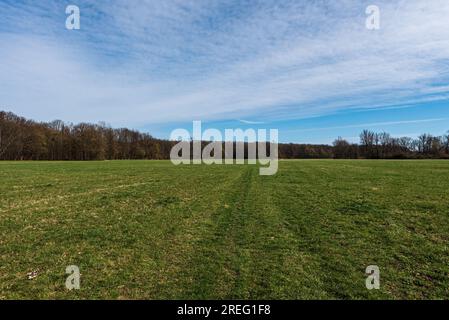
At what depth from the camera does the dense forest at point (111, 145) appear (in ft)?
347

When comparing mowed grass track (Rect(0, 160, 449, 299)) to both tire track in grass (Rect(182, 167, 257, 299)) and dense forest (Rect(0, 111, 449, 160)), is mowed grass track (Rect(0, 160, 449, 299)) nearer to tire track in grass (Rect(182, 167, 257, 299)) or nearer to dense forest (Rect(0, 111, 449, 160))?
tire track in grass (Rect(182, 167, 257, 299))

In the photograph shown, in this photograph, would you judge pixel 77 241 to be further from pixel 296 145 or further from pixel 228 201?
pixel 296 145

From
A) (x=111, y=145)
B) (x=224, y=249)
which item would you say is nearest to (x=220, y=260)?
(x=224, y=249)

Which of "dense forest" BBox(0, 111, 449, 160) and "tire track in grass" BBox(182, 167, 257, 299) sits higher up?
"dense forest" BBox(0, 111, 449, 160)

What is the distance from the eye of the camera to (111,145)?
435ft

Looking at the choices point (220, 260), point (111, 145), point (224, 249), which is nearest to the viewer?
point (220, 260)

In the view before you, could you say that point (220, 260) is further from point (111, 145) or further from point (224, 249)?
point (111, 145)

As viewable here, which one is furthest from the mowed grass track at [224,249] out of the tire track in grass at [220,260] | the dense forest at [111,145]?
the dense forest at [111,145]

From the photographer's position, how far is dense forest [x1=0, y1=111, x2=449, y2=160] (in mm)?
105875

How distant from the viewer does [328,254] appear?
7668 mm

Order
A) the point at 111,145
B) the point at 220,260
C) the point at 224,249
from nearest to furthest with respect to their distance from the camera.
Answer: the point at 220,260
the point at 224,249
the point at 111,145

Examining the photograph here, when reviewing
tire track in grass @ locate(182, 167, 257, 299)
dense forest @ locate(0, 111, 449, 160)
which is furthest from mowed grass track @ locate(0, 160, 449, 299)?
dense forest @ locate(0, 111, 449, 160)

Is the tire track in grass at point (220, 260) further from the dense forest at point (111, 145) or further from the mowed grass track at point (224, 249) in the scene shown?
the dense forest at point (111, 145)
